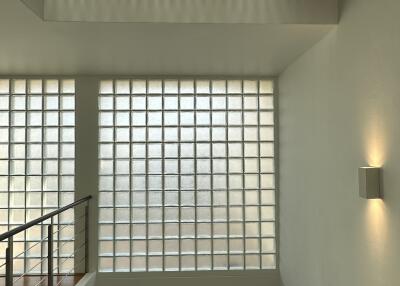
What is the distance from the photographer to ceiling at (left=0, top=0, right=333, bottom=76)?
300cm

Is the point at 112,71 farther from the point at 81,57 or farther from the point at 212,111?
the point at 212,111

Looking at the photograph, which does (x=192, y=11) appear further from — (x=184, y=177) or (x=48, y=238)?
(x=184, y=177)

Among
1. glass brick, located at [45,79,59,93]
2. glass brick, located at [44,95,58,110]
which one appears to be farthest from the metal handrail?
glass brick, located at [45,79,59,93]

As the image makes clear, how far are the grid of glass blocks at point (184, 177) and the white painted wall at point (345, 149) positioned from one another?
1.68 feet

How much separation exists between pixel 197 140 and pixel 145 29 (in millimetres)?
2015

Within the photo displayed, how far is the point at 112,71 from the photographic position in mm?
4562

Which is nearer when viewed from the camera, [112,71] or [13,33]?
[13,33]

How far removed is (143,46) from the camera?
3482 millimetres

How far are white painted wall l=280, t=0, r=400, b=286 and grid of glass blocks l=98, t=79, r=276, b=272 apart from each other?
0.51 metres

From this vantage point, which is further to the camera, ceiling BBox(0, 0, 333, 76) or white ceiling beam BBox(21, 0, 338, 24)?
ceiling BBox(0, 0, 333, 76)

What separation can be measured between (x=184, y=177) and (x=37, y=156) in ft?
5.70

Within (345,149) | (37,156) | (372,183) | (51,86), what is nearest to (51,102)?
(51,86)

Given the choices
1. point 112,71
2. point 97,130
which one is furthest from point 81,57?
point 97,130

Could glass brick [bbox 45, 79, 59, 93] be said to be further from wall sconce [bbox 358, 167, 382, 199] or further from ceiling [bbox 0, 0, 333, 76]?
wall sconce [bbox 358, 167, 382, 199]
